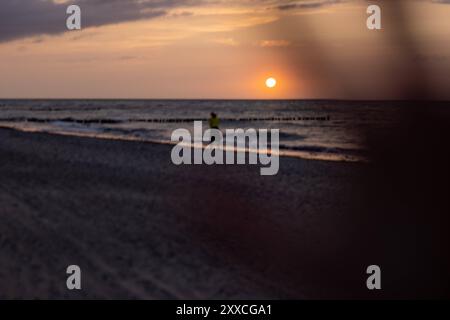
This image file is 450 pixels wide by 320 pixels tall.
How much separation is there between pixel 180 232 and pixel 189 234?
0.24m

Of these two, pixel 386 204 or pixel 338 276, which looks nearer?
pixel 338 276

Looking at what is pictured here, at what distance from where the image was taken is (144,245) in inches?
451

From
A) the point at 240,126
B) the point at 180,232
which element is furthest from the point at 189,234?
the point at 240,126

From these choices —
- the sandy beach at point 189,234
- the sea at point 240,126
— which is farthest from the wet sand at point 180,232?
the sea at point 240,126

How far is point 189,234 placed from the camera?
40.6 ft

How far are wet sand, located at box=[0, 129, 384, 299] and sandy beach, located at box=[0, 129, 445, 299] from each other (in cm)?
3

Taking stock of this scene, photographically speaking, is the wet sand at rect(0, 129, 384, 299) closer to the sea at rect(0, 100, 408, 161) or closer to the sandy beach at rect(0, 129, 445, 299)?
the sandy beach at rect(0, 129, 445, 299)

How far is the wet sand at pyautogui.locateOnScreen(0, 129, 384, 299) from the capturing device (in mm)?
9500

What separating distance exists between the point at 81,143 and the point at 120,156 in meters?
6.58

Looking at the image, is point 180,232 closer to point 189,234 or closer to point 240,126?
point 189,234

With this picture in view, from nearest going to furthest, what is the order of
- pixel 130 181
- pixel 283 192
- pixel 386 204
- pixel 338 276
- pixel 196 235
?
pixel 338 276 → pixel 196 235 → pixel 386 204 → pixel 283 192 → pixel 130 181

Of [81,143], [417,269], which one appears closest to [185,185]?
[417,269]

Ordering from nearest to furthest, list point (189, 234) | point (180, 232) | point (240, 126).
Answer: point (189, 234)
point (180, 232)
point (240, 126)

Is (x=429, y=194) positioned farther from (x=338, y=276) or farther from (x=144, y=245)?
(x=144, y=245)
